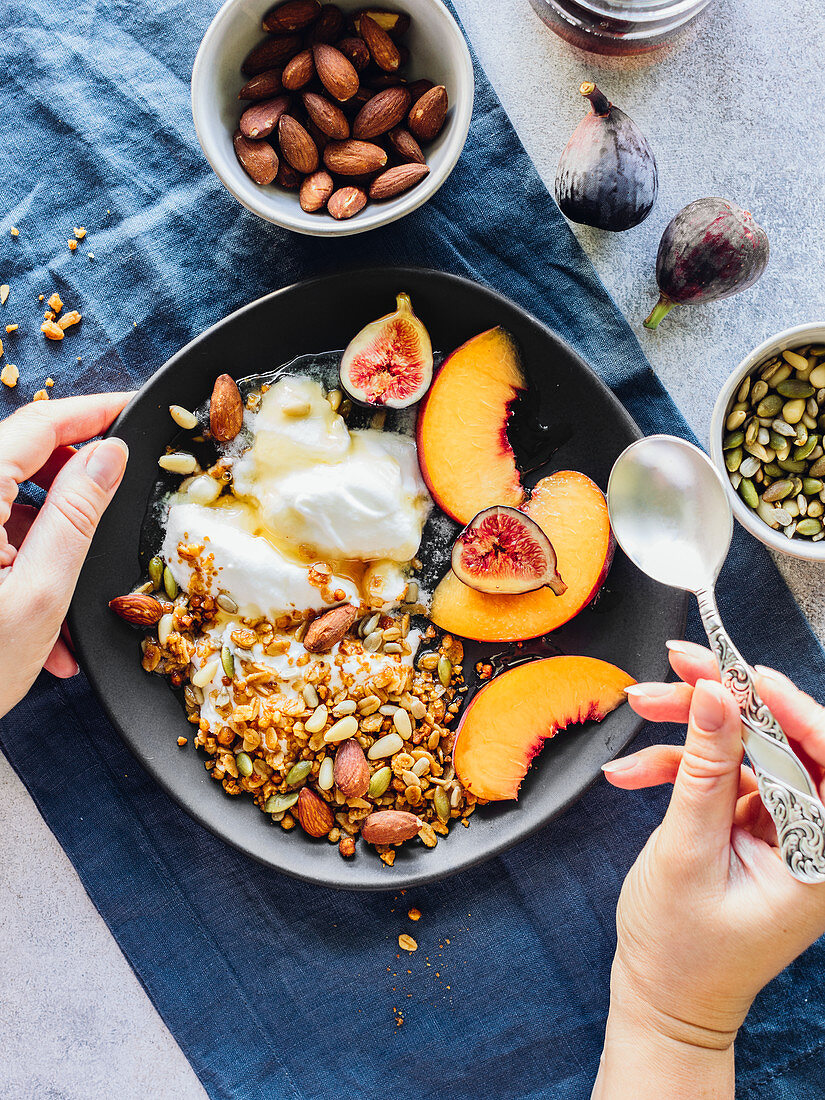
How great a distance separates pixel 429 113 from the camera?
4.12 ft

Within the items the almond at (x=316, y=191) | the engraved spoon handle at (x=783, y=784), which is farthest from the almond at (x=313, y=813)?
the almond at (x=316, y=191)

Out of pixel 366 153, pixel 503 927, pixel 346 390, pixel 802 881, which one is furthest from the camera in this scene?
pixel 503 927

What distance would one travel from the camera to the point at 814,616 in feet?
4.78

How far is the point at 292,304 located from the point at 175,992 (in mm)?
1213

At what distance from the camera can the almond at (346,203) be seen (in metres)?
1.26

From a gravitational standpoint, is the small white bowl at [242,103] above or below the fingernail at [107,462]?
above

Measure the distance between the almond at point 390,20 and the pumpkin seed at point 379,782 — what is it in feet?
3.81

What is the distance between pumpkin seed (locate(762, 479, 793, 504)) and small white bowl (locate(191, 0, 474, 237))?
710mm

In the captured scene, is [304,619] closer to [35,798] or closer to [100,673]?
[100,673]

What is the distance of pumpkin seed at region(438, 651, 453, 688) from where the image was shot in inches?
54.9

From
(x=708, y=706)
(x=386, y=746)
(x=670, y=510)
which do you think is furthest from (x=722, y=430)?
(x=386, y=746)

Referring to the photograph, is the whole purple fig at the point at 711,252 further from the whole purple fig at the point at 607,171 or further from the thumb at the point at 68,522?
the thumb at the point at 68,522

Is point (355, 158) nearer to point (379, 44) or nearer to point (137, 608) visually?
point (379, 44)

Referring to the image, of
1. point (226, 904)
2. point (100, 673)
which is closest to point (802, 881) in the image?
point (226, 904)
